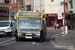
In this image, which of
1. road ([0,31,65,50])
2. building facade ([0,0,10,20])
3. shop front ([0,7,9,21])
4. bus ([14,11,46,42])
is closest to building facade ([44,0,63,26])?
shop front ([0,7,9,21])

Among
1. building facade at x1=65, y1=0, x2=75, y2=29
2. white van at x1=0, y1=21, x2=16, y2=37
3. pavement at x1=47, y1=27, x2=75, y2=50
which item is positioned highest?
building facade at x1=65, y1=0, x2=75, y2=29

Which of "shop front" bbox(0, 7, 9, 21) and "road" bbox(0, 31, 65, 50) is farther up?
"shop front" bbox(0, 7, 9, 21)

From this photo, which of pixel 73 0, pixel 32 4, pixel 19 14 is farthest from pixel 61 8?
pixel 19 14

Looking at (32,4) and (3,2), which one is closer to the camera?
(3,2)

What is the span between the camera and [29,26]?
56.4ft

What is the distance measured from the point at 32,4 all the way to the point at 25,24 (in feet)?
130

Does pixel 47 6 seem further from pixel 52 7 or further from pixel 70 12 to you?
pixel 70 12

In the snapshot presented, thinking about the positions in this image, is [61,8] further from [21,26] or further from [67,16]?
[21,26]

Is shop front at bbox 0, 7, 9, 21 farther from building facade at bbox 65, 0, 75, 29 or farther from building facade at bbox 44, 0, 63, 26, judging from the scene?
building facade at bbox 65, 0, 75, 29

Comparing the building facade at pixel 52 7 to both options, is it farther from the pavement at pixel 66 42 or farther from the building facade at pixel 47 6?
the pavement at pixel 66 42

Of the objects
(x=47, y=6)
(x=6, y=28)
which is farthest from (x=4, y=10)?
(x=6, y=28)

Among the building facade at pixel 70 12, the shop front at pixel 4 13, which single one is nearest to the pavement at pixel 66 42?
the building facade at pixel 70 12

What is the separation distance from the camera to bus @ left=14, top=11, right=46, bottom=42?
16.9 metres

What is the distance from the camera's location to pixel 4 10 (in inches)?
1881
